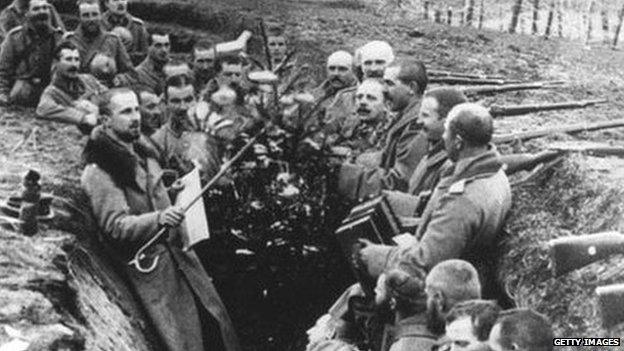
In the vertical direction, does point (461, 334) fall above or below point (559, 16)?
above

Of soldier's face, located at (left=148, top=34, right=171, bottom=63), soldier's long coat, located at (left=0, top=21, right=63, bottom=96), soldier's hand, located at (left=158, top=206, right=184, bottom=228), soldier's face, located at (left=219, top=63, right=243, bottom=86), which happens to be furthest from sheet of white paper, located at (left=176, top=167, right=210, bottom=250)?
soldier's face, located at (left=148, top=34, right=171, bottom=63)

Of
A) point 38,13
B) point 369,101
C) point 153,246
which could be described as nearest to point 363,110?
point 369,101

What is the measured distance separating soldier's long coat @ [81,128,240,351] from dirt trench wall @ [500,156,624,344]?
2425 mm

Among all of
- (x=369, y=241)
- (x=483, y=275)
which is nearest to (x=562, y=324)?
(x=483, y=275)

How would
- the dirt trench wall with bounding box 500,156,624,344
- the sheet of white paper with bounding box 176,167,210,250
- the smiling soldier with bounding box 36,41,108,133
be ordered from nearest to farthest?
the dirt trench wall with bounding box 500,156,624,344 → the sheet of white paper with bounding box 176,167,210,250 → the smiling soldier with bounding box 36,41,108,133

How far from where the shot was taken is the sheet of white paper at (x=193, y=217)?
682 centimetres

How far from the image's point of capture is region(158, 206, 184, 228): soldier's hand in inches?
259

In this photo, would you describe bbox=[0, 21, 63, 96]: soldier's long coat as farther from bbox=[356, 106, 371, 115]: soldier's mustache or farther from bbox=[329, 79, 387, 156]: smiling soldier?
bbox=[356, 106, 371, 115]: soldier's mustache

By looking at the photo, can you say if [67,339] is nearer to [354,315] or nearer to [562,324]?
[354,315]

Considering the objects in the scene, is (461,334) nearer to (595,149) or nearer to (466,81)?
(595,149)

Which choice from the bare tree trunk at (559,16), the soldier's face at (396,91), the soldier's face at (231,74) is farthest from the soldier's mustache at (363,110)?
the bare tree trunk at (559,16)

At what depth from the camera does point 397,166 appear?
6.85 m

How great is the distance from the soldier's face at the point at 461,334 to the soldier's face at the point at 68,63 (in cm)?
636

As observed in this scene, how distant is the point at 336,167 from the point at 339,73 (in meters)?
2.21
